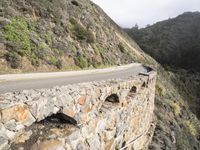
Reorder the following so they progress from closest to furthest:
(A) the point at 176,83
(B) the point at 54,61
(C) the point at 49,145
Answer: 1. (C) the point at 49,145
2. (B) the point at 54,61
3. (A) the point at 176,83

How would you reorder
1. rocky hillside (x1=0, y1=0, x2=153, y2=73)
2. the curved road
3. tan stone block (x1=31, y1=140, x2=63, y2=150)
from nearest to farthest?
tan stone block (x1=31, y1=140, x2=63, y2=150), the curved road, rocky hillside (x1=0, y1=0, x2=153, y2=73)

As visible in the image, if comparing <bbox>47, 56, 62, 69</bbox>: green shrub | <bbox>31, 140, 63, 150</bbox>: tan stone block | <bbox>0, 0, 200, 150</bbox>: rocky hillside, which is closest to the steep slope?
<bbox>0, 0, 200, 150</bbox>: rocky hillside

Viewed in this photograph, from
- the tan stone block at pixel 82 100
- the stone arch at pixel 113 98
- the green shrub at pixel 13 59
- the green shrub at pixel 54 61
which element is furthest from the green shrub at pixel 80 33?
the tan stone block at pixel 82 100

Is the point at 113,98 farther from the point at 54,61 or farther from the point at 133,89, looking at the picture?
the point at 54,61

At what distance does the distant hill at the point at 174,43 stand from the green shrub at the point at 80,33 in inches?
3616

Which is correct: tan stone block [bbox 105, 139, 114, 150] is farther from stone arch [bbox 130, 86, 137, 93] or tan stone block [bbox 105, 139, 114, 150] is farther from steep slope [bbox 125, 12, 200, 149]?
steep slope [bbox 125, 12, 200, 149]

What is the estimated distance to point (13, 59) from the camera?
27703mm

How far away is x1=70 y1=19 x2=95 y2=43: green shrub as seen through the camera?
4328cm

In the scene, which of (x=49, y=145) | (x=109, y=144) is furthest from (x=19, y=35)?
(x=49, y=145)

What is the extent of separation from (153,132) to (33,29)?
16968 millimetres

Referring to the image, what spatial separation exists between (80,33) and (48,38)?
866 cm

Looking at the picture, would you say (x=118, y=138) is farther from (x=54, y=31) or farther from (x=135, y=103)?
(x=54, y=31)

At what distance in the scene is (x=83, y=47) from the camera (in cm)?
4291

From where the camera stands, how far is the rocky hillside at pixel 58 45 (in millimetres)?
29000
